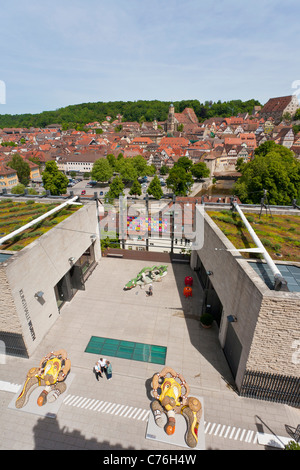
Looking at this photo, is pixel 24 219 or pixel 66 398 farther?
pixel 24 219

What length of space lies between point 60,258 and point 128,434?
11.1 meters

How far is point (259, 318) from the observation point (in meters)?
9.95

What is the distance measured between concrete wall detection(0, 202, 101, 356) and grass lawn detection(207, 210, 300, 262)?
11.7m

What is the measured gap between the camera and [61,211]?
830 inches

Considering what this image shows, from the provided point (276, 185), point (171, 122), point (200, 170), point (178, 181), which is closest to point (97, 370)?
point (276, 185)

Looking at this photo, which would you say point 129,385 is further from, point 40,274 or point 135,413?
point 40,274

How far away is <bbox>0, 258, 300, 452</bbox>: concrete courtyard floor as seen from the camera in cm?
1037

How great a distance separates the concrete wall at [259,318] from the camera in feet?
31.6

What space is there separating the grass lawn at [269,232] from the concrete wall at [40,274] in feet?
38.5

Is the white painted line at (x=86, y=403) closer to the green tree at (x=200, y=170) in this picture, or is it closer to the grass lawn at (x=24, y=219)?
the grass lawn at (x=24, y=219)

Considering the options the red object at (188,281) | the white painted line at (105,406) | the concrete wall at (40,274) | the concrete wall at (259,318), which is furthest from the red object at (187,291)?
the white painted line at (105,406)

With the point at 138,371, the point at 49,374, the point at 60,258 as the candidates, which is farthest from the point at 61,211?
the point at 138,371

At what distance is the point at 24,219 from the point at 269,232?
19.7 meters

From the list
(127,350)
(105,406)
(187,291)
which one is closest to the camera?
(105,406)
